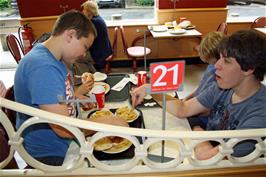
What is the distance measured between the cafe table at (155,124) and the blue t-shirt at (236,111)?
0.61 feet

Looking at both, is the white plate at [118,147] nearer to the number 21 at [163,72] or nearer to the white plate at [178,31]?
the number 21 at [163,72]

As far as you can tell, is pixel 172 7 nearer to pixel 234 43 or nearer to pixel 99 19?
pixel 99 19

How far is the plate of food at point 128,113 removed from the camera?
1450mm

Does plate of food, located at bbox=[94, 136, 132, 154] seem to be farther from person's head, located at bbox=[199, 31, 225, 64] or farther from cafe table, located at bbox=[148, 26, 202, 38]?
cafe table, located at bbox=[148, 26, 202, 38]

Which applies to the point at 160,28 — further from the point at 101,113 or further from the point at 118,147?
the point at 118,147

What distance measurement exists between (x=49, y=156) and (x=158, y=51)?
3.63 metres

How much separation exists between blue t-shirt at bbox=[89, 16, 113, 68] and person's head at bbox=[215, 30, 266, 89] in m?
2.48

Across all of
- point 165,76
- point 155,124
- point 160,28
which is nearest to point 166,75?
point 165,76

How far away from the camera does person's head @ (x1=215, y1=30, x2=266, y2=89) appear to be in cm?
116

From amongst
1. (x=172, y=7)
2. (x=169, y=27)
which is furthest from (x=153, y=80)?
(x=172, y=7)

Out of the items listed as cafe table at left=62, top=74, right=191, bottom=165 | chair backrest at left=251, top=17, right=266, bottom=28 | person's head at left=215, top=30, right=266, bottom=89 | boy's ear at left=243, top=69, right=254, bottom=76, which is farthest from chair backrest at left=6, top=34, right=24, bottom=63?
chair backrest at left=251, top=17, right=266, bottom=28

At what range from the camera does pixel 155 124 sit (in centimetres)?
145

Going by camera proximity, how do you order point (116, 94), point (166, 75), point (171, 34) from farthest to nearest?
point (171, 34) → point (116, 94) → point (166, 75)

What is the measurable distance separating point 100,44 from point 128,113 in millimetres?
2252
